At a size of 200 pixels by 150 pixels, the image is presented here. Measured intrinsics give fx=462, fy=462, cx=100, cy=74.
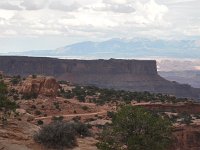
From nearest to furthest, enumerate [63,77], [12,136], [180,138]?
[12,136] → [180,138] → [63,77]

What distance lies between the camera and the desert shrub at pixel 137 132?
86.6 feet

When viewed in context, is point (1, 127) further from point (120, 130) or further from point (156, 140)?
point (156, 140)

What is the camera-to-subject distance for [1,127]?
3005 centimetres

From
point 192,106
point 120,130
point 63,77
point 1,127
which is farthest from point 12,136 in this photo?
point 63,77

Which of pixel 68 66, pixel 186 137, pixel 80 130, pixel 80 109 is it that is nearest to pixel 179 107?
pixel 80 109

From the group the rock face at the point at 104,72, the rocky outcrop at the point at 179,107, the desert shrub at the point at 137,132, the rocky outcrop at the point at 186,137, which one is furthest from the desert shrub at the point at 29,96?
the rock face at the point at 104,72

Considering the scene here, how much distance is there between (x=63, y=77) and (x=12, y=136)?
125560 mm

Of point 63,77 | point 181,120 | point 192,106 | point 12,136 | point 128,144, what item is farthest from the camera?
point 63,77

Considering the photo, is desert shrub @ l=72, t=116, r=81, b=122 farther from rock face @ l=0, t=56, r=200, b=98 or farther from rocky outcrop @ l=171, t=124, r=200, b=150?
rock face @ l=0, t=56, r=200, b=98

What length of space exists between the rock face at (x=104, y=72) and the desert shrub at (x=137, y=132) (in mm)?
Result: 115598

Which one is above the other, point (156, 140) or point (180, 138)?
point (156, 140)

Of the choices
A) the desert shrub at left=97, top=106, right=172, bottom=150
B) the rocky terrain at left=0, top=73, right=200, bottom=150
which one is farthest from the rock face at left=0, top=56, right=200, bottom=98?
the desert shrub at left=97, top=106, right=172, bottom=150

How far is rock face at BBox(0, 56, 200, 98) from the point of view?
473 feet

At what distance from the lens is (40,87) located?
61.9 meters
